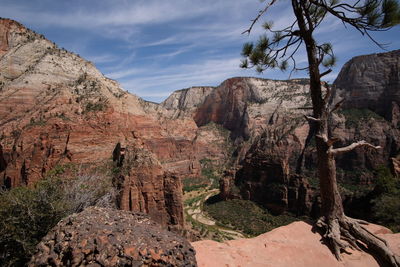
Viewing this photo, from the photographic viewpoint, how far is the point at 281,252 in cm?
520

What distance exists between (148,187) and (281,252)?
24902 mm

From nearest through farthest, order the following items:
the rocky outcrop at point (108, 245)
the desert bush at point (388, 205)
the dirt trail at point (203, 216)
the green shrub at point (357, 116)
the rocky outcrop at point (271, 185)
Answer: the rocky outcrop at point (108, 245) < the desert bush at point (388, 205) < the dirt trail at point (203, 216) < the rocky outcrop at point (271, 185) < the green shrub at point (357, 116)

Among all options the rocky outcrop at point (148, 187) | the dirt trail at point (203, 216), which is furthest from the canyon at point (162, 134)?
the dirt trail at point (203, 216)

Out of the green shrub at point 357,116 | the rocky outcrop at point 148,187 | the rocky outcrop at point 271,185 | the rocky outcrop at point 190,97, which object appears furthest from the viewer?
the rocky outcrop at point 190,97

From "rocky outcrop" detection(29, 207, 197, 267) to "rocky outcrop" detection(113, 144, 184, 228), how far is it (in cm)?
2357

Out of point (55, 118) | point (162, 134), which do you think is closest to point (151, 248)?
point (55, 118)

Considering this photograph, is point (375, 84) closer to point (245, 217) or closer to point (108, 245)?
point (245, 217)

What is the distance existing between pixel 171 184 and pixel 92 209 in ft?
84.0

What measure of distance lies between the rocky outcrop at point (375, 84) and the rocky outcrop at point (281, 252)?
6439 centimetres

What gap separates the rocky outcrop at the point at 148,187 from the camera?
2725 centimetres

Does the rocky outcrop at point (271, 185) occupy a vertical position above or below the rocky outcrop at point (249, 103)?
below

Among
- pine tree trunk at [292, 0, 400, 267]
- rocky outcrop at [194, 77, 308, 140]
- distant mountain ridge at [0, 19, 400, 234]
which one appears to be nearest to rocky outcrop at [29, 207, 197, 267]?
pine tree trunk at [292, 0, 400, 267]

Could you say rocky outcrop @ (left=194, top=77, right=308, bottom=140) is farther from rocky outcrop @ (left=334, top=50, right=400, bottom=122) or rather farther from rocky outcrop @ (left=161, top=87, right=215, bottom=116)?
rocky outcrop @ (left=161, top=87, right=215, bottom=116)

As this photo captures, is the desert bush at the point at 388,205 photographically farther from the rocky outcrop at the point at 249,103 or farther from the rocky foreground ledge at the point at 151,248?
the rocky outcrop at the point at 249,103
